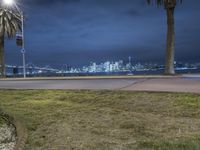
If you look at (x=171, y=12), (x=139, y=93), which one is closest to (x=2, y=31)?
(x=171, y=12)

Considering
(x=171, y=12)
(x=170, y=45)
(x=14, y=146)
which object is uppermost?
(x=171, y=12)

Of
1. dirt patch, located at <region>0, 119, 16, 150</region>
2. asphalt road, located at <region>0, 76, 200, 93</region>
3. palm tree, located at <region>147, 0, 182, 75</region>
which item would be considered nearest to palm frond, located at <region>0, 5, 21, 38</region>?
palm tree, located at <region>147, 0, 182, 75</region>

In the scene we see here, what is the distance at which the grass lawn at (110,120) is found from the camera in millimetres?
8961

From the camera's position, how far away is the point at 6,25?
52.2m

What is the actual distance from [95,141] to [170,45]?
2499cm

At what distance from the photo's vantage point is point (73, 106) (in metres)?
13.5

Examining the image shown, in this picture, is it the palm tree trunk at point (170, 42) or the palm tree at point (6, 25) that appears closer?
the palm tree trunk at point (170, 42)

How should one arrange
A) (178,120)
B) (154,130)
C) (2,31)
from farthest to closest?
(2,31) → (178,120) → (154,130)

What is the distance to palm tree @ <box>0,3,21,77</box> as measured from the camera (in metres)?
52.1

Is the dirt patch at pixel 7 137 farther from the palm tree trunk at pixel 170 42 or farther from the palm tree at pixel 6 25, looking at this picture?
the palm tree at pixel 6 25

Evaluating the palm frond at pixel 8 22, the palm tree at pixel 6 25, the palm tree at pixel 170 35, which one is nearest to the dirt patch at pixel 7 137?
the palm tree at pixel 170 35

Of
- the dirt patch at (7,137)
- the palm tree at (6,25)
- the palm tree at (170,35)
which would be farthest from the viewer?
the palm tree at (6,25)

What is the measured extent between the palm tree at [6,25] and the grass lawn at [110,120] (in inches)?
1459

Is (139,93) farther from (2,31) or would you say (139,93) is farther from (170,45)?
(2,31)
